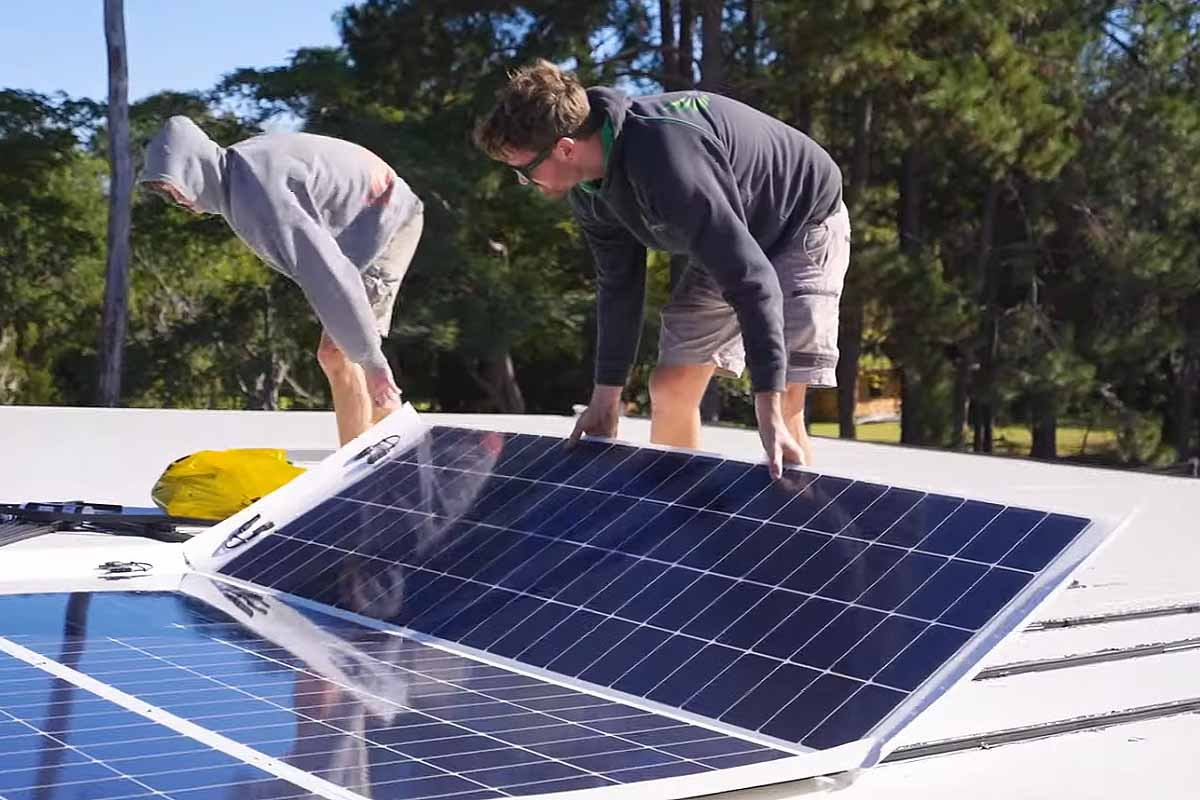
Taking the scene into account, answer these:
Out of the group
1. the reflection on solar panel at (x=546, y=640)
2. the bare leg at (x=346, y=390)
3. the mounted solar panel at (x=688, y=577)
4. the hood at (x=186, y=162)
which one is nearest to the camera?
the reflection on solar panel at (x=546, y=640)

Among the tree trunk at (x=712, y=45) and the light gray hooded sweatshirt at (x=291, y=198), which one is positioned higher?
the tree trunk at (x=712, y=45)

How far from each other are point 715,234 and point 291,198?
1843 millimetres

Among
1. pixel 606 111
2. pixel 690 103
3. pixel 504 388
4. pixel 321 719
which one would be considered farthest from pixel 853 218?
pixel 321 719

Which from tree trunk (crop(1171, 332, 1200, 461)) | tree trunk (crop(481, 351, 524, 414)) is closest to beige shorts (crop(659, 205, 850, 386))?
tree trunk (crop(481, 351, 524, 414))

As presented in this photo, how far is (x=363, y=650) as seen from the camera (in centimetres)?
272

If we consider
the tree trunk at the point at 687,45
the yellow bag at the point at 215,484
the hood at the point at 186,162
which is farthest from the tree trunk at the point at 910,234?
the hood at the point at 186,162

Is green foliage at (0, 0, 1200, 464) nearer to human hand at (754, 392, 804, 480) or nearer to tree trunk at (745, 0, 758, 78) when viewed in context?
tree trunk at (745, 0, 758, 78)

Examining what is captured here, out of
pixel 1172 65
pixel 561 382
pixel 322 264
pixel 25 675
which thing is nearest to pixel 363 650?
pixel 25 675

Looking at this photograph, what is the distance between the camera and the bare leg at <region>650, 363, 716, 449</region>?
383cm

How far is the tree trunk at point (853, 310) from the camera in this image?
1728cm

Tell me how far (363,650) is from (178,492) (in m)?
1.94

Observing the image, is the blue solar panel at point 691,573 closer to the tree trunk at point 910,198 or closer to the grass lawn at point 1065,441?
the grass lawn at point 1065,441

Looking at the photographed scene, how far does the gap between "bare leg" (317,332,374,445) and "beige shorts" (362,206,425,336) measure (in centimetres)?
21

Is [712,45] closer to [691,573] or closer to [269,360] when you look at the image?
[269,360]
